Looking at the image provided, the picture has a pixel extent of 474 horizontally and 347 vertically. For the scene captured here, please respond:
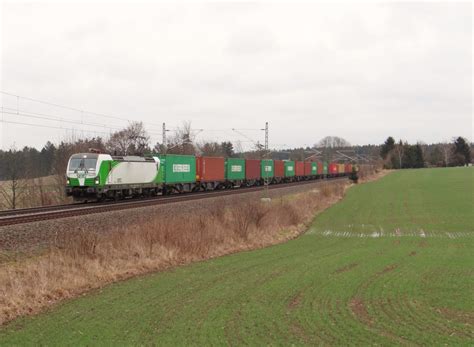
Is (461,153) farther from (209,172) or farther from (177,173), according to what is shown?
(177,173)

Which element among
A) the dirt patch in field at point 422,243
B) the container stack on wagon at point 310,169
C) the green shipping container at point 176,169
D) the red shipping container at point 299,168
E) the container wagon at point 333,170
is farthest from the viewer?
the container wagon at point 333,170

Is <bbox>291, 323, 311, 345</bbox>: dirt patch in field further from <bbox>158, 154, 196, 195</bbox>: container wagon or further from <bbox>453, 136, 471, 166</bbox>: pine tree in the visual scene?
<bbox>453, 136, 471, 166</bbox>: pine tree

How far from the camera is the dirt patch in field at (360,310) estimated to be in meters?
7.17

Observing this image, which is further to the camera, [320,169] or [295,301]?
[320,169]

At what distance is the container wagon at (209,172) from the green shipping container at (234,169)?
1010mm

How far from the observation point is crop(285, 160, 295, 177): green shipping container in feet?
210

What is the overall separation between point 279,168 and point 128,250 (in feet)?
159

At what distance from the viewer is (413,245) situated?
1731 centimetres

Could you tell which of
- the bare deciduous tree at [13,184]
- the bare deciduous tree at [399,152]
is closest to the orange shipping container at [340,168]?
the bare deciduous tree at [399,152]

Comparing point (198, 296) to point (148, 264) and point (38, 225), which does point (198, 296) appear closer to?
point (148, 264)

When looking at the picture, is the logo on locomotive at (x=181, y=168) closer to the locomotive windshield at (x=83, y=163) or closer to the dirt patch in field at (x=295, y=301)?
the locomotive windshield at (x=83, y=163)

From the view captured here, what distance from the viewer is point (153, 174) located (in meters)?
32.9

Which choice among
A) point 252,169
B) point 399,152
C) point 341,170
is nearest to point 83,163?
point 252,169

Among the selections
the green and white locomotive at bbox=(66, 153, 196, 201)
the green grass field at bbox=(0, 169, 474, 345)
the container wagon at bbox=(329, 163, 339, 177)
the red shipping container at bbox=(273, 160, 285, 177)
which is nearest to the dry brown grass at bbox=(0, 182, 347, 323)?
the green grass field at bbox=(0, 169, 474, 345)
